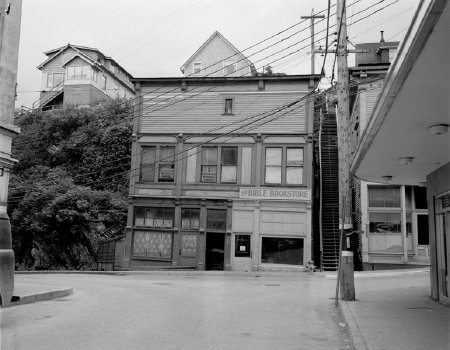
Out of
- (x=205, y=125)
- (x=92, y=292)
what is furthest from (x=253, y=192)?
(x=92, y=292)

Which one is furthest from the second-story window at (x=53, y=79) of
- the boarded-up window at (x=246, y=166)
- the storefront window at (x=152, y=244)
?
the boarded-up window at (x=246, y=166)

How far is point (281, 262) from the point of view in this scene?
2628 cm

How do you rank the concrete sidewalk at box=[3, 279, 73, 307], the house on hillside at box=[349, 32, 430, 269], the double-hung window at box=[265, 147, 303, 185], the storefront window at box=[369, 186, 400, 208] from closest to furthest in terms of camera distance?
the concrete sidewalk at box=[3, 279, 73, 307] < the house on hillside at box=[349, 32, 430, 269] < the storefront window at box=[369, 186, 400, 208] < the double-hung window at box=[265, 147, 303, 185]

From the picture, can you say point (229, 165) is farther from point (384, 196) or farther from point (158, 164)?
point (384, 196)

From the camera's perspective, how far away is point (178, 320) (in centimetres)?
1034

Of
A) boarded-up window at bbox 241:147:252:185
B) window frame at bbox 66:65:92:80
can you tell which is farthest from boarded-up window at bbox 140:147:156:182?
window frame at bbox 66:65:92:80

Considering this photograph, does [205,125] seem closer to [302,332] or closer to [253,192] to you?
[253,192]

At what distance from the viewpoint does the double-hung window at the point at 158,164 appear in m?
28.0

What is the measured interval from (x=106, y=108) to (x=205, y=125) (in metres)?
15.8

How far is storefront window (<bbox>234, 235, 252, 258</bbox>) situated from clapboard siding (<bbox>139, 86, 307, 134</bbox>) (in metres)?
5.63

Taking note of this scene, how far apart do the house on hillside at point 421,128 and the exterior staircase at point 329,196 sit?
11282 millimetres

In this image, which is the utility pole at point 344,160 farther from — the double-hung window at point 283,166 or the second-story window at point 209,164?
the second-story window at point 209,164

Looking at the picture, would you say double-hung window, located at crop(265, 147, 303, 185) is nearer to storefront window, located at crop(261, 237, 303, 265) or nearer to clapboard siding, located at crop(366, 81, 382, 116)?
storefront window, located at crop(261, 237, 303, 265)

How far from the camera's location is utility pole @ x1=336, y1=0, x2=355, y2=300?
42.2 ft
